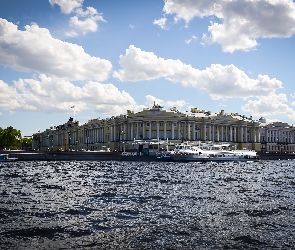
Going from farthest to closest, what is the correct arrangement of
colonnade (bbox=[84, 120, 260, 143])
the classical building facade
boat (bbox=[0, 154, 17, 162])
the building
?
the building, colonnade (bbox=[84, 120, 260, 143]), the classical building facade, boat (bbox=[0, 154, 17, 162])

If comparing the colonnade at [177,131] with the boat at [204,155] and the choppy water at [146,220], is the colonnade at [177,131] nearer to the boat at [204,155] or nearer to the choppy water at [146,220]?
the boat at [204,155]

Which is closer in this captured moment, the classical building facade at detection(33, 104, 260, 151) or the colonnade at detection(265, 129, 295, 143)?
the classical building facade at detection(33, 104, 260, 151)

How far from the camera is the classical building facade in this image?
99375 millimetres

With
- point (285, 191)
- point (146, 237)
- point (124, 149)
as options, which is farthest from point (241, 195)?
point (124, 149)

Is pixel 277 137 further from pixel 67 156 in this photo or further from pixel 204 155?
pixel 67 156

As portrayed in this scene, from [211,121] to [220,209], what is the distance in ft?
304

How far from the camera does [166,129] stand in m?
99.9

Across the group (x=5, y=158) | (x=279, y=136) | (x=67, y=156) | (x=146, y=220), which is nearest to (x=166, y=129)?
(x=67, y=156)

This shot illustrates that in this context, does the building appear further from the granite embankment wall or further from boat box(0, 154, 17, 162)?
boat box(0, 154, 17, 162)

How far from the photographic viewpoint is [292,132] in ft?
433

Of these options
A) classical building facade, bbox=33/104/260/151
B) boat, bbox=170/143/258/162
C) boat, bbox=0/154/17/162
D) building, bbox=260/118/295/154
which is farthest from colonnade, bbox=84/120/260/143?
boat, bbox=0/154/17/162

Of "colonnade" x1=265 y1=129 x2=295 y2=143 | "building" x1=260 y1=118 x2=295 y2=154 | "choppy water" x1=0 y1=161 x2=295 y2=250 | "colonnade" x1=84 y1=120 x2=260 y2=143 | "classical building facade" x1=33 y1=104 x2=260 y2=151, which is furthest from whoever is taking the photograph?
"colonnade" x1=265 y1=129 x2=295 y2=143

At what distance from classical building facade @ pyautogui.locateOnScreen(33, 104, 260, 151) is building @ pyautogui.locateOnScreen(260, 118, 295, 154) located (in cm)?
824

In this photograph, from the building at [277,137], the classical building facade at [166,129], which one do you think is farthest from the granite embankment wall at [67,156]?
the building at [277,137]
